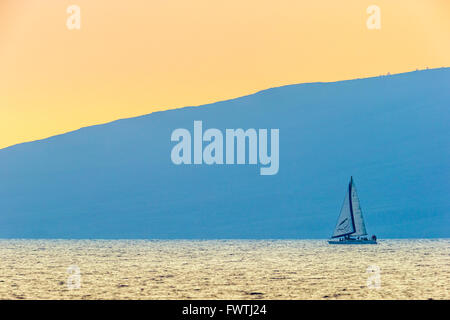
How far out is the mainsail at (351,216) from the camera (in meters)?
86.4

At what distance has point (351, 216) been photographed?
8950 cm

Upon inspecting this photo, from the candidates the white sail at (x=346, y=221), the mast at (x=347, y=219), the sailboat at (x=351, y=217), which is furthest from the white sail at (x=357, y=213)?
the white sail at (x=346, y=221)

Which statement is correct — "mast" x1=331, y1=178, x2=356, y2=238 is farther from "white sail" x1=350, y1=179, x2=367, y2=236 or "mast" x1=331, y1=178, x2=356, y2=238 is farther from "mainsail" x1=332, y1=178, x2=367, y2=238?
"white sail" x1=350, y1=179, x2=367, y2=236

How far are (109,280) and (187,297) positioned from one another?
1263cm

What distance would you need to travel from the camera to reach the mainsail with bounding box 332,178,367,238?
8644cm

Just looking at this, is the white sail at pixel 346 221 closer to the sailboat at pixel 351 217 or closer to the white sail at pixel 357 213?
the sailboat at pixel 351 217

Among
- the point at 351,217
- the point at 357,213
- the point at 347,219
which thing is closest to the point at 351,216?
the point at 351,217

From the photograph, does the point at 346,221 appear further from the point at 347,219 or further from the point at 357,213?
the point at 357,213

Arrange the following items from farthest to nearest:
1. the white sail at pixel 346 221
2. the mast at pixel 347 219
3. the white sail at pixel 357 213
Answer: the white sail at pixel 346 221
the mast at pixel 347 219
the white sail at pixel 357 213

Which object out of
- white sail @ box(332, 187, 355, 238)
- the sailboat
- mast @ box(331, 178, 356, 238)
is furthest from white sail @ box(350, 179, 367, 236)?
white sail @ box(332, 187, 355, 238)

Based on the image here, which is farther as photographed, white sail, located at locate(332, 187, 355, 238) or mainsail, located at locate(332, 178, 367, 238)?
white sail, located at locate(332, 187, 355, 238)
